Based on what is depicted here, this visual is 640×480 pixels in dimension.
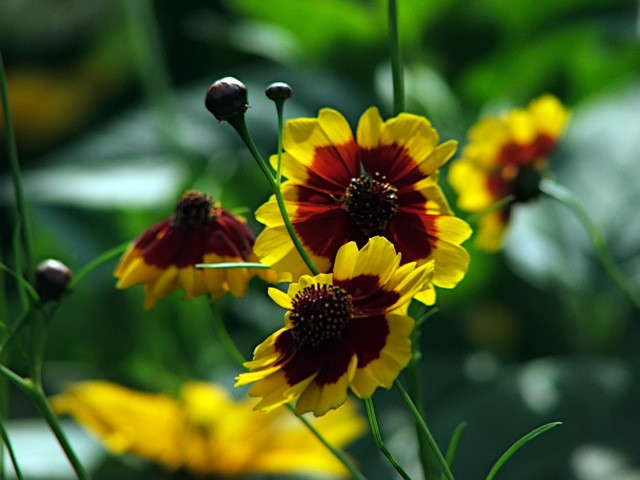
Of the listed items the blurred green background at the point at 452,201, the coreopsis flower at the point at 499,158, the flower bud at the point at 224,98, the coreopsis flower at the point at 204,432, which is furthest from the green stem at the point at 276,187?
the blurred green background at the point at 452,201

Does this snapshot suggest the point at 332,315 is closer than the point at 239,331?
Yes

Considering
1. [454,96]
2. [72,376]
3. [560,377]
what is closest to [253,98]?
[454,96]

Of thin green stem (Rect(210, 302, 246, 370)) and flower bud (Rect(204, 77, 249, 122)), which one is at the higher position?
flower bud (Rect(204, 77, 249, 122))

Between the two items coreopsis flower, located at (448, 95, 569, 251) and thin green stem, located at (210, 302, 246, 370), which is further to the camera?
coreopsis flower, located at (448, 95, 569, 251)

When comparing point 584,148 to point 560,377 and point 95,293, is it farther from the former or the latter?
point 95,293

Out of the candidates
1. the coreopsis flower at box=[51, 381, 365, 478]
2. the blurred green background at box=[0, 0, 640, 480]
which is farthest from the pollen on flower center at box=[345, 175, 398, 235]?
the blurred green background at box=[0, 0, 640, 480]

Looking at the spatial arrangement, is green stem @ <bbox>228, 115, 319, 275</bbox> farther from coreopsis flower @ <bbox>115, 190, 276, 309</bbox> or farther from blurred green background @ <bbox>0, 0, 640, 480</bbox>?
blurred green background @ <bbox>0, 0, 640, 480</bbox>

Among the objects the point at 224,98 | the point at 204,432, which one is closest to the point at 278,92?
the point at 224,98

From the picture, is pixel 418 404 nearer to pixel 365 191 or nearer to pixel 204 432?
pixel 365 191
